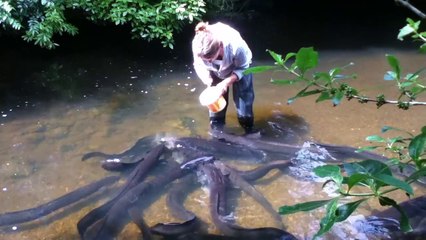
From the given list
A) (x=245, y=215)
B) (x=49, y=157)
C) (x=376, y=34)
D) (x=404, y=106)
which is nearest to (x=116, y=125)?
(x=49, y=157)

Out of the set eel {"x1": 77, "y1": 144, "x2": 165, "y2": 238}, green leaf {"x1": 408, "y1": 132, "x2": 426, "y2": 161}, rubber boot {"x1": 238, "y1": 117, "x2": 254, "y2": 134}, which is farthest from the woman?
green leaf {"x1": 408, "y1": 132, "x2": 426, "y2": 161}

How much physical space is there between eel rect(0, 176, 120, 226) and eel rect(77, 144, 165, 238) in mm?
226

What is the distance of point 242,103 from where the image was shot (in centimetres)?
469

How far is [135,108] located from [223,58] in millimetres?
1793

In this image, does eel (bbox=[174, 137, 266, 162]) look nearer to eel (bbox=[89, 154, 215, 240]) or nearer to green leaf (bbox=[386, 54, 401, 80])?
eel (bbox=[89, 154, 215, 240])

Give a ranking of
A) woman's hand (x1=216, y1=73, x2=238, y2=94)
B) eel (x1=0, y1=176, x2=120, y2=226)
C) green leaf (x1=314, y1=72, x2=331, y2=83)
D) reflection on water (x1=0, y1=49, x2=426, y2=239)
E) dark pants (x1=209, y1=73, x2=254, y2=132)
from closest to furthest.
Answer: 1. green leaf (x1=314, y1=72, x2=331, y2=83)
2. eel (x1=0, y1=176, x2=120, y2=226)
3. reflection on water (x1=0, y1=49, x2=426, y2=239)
4. woman's hand (x1=216, y1=73, x2=238, y2=94)
5. dark pants (x1=209, y1=73, x2=254, y2=132)

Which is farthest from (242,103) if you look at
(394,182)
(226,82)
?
(394,182)

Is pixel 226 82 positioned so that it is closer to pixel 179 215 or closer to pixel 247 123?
pixel 247 123

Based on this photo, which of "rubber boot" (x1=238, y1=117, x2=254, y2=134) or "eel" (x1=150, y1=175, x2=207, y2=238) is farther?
"rubber boot" (x1=238, y1=117, x2=254, y2=134)

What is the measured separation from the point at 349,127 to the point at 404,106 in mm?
3874

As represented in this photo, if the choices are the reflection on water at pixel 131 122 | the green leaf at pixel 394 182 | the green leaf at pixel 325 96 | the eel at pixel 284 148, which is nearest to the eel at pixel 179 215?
the reflection on water at pixel 131 122

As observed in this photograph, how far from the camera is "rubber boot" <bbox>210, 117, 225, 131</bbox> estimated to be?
4.82 m

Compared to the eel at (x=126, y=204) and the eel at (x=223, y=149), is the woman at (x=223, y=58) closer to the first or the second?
the eel at (x=223, y=149)

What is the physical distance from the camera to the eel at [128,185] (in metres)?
3.48
